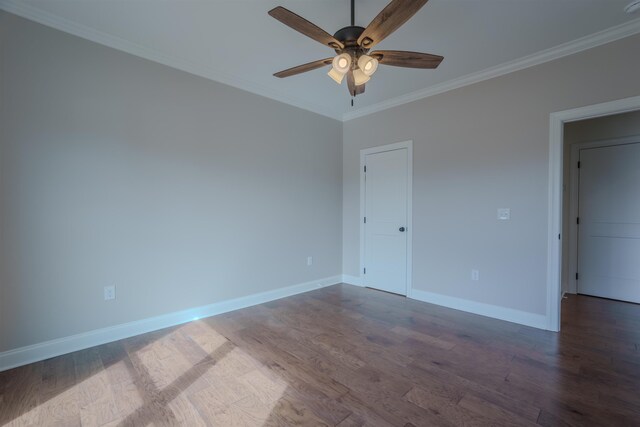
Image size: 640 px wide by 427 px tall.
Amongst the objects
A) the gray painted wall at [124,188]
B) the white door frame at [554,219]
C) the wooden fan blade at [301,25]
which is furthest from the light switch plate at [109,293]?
the white door frame at [554,219]

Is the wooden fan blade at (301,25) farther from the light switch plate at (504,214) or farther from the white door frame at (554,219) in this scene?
the light switch plate at (504,214)

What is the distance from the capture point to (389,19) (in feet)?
5.17

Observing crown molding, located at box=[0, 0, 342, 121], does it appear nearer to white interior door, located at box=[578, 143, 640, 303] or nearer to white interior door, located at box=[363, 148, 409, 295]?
white interior door, located at box=[363, 148, 409, 295]

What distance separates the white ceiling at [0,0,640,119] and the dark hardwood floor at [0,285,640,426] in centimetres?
264

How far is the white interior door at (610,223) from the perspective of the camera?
3.60 m

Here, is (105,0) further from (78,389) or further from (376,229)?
(376,229)

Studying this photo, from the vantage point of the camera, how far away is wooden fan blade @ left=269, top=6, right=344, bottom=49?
1.55m

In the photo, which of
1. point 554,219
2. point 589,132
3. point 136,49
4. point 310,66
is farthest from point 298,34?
point 589,132

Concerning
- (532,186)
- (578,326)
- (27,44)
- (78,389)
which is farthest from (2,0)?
(578,326)

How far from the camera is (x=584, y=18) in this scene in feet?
7.39

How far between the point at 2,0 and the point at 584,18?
171 inches

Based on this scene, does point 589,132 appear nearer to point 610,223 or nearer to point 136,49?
point 610,223

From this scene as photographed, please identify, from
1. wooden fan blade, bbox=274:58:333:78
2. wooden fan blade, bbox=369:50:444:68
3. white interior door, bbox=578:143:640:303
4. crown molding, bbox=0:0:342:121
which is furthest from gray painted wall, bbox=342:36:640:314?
wooden fan blade, bbox=274:58:333:78

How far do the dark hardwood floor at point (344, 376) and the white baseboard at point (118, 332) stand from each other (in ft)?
0.29
